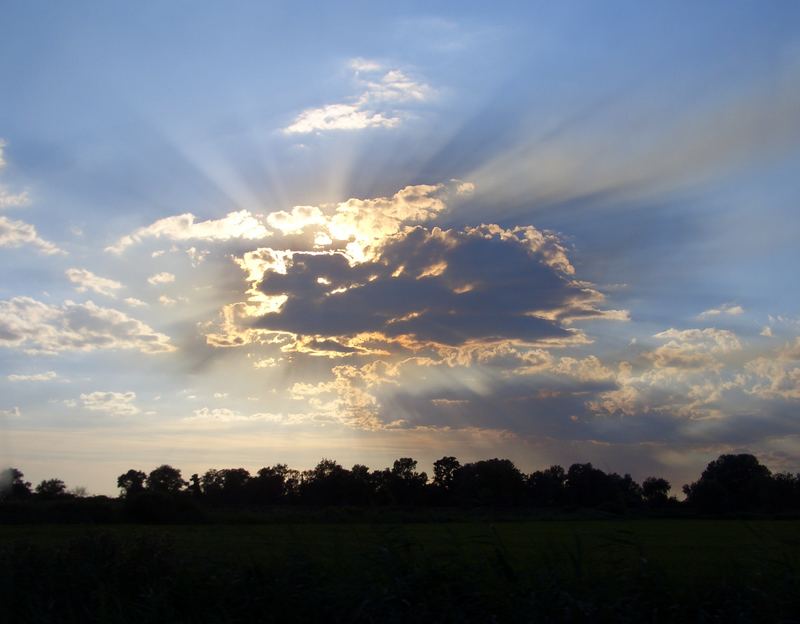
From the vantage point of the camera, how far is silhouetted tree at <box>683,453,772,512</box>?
66.6 m

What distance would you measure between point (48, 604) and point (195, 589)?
1999 millimetres

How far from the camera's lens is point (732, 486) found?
73.5 metres

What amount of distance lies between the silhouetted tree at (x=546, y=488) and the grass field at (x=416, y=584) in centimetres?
5826

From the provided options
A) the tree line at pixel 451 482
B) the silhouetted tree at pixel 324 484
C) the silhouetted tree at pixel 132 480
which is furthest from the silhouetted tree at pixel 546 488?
the silhouetted tree at pixel 132 480

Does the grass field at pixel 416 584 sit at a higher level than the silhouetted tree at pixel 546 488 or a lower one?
lower

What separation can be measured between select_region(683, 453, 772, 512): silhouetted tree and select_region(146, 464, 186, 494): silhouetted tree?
151 feet

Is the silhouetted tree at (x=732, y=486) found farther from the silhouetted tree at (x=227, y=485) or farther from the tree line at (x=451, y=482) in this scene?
the silhouetted tree at (x=227, y=485)

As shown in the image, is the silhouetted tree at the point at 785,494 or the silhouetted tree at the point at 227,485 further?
the silhouetted tree at the point at 227,485

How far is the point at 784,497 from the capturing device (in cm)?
6638

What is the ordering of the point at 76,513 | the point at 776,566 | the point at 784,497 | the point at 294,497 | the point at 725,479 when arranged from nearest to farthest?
the point at 776,566 → the point at 76,513 → the point at 784,497 → the point at 725,479 → the point at 294,497

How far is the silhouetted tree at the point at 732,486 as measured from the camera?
66.6 m

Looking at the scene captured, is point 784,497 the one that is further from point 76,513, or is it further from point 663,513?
point 76,513

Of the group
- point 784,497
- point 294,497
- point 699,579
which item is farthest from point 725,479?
point 699,579

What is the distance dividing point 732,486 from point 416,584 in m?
74.1
